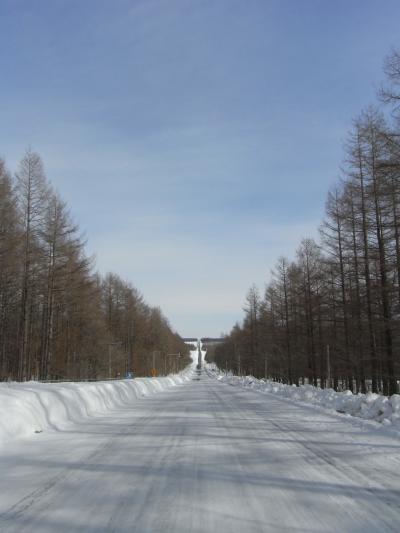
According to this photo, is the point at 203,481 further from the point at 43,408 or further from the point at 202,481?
the point at 43,408

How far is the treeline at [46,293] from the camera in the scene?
90.8 ft

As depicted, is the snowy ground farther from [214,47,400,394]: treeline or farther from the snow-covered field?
[214,47,400,394]: treeline

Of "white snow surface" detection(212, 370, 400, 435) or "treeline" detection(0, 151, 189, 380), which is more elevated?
"treeline" detection(0, 151, 189, 380)

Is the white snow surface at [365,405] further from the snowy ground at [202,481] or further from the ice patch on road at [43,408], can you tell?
the ice patch on road at [43,408]

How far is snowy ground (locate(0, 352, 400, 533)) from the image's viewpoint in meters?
4.76

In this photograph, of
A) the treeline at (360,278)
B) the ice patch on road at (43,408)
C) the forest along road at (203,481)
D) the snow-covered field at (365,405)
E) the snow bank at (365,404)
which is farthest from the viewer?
the treeline at (360,278)

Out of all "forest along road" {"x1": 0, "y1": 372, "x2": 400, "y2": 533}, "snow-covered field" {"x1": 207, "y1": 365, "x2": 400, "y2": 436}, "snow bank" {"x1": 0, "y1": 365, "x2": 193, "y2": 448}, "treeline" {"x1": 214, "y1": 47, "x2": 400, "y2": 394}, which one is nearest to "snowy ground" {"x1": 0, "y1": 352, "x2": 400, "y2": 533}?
"forest along road" {"x1": 0, "y1": 372, "x2": 400, "y2": 533}

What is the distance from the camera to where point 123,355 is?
64062 mm

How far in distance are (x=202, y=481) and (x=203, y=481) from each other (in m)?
0.01

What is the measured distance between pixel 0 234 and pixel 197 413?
14.9m

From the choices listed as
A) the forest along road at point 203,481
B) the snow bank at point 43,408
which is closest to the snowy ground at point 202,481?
the forest along road at point 203,481

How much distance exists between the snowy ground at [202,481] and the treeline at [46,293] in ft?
59.5

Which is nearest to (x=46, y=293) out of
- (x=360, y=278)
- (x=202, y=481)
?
(x=360, y=278)

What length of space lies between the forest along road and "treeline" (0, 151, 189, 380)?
60.3 feet
